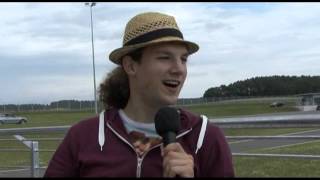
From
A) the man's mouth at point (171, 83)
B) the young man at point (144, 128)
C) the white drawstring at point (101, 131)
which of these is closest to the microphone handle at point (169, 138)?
the young man at point (144, 128)

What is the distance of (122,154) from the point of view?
7.65 ft

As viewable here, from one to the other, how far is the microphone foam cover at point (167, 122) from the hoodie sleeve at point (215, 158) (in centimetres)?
29

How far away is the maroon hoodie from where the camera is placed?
2287 mm


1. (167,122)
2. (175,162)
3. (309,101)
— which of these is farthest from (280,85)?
(175,162)

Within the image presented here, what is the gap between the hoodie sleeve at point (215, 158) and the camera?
7.48 feet

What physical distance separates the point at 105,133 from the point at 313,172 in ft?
23.2

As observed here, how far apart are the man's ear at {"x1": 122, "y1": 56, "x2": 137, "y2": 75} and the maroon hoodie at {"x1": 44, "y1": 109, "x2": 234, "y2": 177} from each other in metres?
0.23

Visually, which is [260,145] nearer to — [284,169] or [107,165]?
[284,169]

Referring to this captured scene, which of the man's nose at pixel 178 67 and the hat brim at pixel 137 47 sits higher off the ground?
the hat brim at pixel 137 47

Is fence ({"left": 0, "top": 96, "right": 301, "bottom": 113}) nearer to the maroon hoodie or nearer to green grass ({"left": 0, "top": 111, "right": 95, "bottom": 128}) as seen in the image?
green grass ({"left": 0, "top": 111, "right": 95, "bottom": 128})

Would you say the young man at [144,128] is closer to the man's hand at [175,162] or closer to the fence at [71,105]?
the man's hand at [175,162]

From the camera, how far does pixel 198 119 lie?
2398mm

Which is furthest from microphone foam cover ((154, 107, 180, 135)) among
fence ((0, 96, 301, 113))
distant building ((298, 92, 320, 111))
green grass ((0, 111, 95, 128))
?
fence ((0, 96, 301, 113))

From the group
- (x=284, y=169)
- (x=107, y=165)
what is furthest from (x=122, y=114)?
(x=284, y=169)
